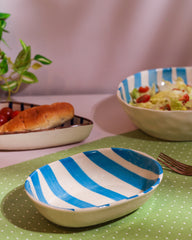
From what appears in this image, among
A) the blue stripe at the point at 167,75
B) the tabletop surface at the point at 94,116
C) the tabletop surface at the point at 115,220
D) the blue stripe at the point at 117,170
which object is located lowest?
the tabletop surface at the point at 94,116

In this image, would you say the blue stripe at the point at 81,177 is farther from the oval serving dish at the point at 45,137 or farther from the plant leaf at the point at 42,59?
the plant leaf at the point at 42,59

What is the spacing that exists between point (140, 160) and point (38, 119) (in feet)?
1.18

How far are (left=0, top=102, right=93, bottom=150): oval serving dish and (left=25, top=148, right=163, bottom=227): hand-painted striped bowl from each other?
0.64 ft

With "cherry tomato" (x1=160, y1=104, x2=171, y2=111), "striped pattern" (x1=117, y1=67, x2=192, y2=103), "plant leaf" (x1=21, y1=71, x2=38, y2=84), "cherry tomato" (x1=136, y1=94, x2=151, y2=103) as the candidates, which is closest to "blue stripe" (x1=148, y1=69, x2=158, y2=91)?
"striped pattern" (x1=117, y1=67, x2=192, y2=103)

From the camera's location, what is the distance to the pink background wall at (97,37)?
5.19 feet

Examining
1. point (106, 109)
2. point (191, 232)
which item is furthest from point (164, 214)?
point (106, 109)

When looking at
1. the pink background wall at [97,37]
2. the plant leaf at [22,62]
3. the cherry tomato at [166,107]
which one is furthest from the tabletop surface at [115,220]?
the pink background wall at [97,37]

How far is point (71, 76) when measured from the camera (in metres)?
1.72

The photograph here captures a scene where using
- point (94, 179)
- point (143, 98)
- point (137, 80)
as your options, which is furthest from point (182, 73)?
point (94, 179)

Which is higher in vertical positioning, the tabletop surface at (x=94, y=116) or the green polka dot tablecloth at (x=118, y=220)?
the green polka dot tablecloth at (x=118, y=220)

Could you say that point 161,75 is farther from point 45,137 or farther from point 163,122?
point 45,137

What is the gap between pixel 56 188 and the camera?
79cm

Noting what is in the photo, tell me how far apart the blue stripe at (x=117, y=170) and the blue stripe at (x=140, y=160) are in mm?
24

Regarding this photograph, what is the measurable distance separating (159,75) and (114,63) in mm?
315
